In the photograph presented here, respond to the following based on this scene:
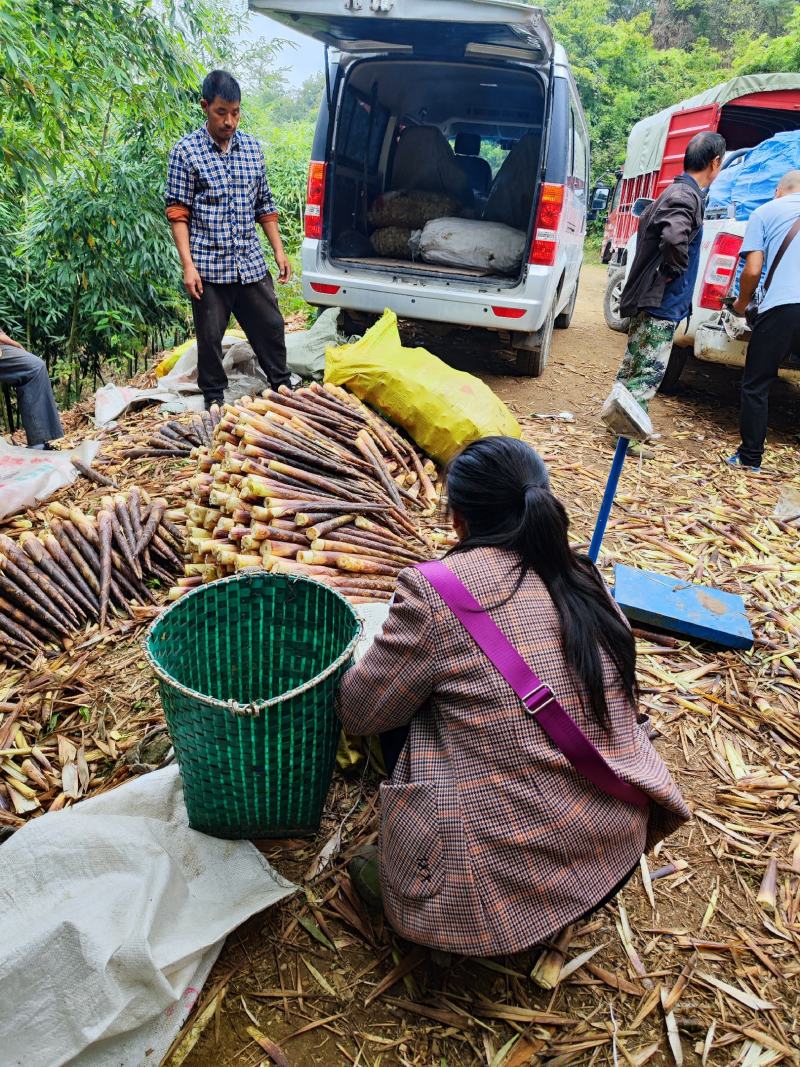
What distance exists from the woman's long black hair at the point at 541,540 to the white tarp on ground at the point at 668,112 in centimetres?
928

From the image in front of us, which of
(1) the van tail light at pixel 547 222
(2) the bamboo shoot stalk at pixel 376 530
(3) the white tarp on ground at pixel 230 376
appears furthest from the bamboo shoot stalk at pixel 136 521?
(1) the van tail light at pixel 547 222

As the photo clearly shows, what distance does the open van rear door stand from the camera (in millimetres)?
4383

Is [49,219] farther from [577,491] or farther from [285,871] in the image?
[285,871]

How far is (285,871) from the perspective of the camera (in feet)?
7.15

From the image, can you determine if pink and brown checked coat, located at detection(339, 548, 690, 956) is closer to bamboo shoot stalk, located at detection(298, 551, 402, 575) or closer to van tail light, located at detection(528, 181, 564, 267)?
bamboo shoot stalk, located at detection(298, 551, 402, 575)

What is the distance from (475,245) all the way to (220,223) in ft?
8.56

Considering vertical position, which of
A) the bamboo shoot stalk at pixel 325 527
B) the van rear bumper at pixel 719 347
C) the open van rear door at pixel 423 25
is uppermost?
the open van rear door at pixel 423 25

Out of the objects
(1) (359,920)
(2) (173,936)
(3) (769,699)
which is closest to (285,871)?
(1) (359,920)

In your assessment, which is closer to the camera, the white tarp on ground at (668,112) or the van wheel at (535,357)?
the van wheel at (535,357)

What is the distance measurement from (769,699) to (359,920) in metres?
2.15

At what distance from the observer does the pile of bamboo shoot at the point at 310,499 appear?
311cm

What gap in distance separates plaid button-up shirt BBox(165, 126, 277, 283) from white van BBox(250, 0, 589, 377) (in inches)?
36.5

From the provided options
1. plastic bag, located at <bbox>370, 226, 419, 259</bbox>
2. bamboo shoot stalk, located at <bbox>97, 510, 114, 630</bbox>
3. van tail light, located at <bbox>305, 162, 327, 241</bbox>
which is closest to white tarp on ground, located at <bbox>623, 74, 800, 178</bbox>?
plastic bag, located at <bbox>370, 226, 419, 259</bbox>

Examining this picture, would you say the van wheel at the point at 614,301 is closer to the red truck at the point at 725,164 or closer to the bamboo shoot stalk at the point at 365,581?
the red truck at the point at 725,164
